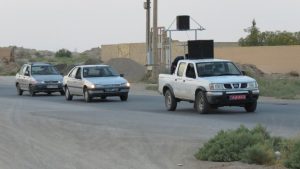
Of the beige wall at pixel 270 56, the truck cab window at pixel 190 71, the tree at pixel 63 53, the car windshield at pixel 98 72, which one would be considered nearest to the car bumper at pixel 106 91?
the car windshield at pixel 98 72

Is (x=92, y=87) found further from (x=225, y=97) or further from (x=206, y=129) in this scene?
(x=206, y=129)

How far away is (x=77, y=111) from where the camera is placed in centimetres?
2570

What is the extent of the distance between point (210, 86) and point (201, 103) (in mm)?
796

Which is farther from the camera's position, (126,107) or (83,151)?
(126,107)

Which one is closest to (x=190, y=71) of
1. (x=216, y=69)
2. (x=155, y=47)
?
(x=216, y=69)

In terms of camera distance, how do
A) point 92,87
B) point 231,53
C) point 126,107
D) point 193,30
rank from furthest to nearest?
point 231,53
point 193,30
point 92,87
point 126,107

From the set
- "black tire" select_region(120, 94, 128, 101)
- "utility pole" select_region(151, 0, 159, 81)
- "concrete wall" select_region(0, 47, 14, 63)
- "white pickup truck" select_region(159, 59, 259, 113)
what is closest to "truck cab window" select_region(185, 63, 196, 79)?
"white pickup truck" select_region(159, 59, 259, 113)

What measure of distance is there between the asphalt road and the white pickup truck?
0.41 metres

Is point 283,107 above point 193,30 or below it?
below

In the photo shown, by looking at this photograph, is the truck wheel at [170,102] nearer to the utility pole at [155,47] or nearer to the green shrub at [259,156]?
the green shrub at [259,156]

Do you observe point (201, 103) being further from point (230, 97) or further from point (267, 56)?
point (267, 56)

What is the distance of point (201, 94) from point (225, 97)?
0.92 m

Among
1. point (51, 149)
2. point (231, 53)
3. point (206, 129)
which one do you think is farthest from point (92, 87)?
point (231, 53)

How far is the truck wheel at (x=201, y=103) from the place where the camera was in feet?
77.2
